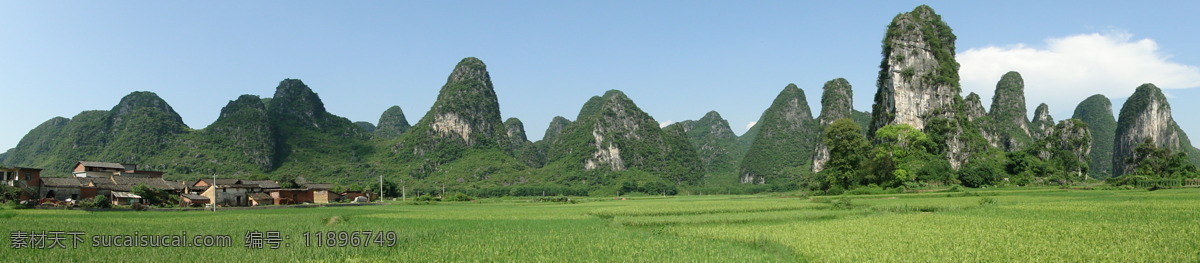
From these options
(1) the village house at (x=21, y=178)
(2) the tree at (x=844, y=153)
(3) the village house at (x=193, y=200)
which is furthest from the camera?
(2) the tree at (x=844, y=153)

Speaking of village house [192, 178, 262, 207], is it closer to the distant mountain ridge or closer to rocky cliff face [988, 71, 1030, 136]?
the distant mountain ridge

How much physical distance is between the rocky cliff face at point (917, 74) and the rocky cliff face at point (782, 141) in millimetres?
40035

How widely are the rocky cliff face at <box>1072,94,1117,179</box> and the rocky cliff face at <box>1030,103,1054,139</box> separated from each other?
7162 millimetres

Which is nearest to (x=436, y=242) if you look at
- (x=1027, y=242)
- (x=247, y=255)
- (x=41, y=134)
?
(x=247, y=255)

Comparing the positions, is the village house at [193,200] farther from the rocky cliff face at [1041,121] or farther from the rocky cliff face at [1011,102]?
the rocky cliff face at [1041,121]

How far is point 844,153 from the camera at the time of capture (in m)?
54.3

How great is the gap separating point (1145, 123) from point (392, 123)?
140 m

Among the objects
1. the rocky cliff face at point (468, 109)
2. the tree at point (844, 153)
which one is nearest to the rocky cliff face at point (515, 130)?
the rocky cliff face at point (468, 109)

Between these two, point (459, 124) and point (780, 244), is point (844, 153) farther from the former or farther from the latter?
point (459, 124)

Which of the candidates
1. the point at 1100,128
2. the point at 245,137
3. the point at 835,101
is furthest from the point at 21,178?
the point at 1100,128

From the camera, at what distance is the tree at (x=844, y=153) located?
53.5 meters

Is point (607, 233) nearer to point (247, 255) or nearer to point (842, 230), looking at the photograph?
point (842, 230)

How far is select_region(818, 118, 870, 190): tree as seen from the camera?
2108 inches

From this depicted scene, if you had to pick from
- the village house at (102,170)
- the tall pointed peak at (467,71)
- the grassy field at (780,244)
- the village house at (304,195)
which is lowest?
the village house at (304,195)
